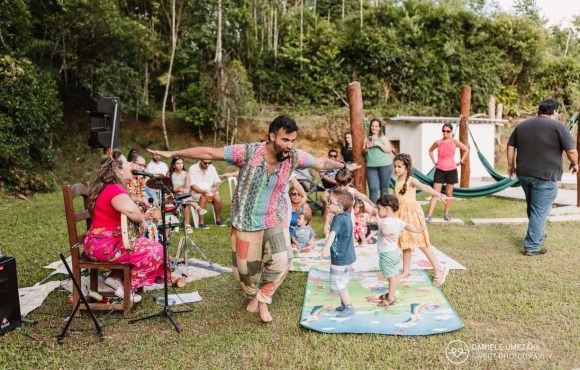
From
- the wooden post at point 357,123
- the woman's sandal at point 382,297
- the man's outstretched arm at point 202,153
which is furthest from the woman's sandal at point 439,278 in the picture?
the man's outstretched arm at point 202,153

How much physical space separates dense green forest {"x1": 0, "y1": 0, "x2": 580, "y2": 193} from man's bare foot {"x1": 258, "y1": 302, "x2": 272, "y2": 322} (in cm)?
1168

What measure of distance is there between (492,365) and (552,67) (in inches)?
757

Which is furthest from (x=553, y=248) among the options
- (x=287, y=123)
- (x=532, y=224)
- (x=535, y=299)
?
(x=287, y=123)

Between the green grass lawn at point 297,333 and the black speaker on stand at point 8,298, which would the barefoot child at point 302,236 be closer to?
the green grass lawn at point 297,333

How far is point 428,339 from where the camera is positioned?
9.12ft

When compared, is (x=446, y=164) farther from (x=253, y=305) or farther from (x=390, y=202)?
(x=253, y=305)

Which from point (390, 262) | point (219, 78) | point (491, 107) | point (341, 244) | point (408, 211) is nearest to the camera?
point (341, 244)

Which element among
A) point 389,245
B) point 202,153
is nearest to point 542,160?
point 389,245

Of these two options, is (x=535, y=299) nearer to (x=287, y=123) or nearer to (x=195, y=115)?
(x=287, y=123)

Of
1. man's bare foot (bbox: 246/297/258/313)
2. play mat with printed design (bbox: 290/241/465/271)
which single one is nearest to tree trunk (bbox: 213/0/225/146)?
play mat with printed design (bbox: 290/241/465/271)

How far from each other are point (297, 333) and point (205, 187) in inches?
165

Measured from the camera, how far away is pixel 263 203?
10.0ft

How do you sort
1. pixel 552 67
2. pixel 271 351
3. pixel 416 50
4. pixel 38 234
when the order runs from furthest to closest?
1. pixel 552 67
2. pixel 416 50
3. pixel 38 234
4. pixel 271 351

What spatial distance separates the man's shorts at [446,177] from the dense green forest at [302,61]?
9.34 m
